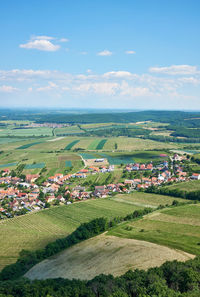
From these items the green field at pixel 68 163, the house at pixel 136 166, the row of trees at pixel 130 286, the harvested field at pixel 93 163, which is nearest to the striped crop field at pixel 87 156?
the harvested field at pixel 93 163

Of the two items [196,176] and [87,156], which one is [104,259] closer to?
[196,176]

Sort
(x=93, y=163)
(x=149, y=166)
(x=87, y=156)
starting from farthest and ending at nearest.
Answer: (x=87, y=156) < (x=93, y=163) < (x=149, y=166)

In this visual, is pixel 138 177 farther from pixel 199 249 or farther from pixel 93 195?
pixel 199 249

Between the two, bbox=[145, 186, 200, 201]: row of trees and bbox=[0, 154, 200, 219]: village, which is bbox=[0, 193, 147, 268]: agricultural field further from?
bbox=[145, 186, 200, 201]: row of trees

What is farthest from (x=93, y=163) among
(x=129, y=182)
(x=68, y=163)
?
(x=129, y=182)

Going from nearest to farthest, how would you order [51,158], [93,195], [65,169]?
[93,195] < [65,169] < [51,158]

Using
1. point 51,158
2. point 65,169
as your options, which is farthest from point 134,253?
point 51,158
